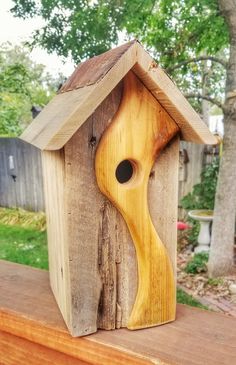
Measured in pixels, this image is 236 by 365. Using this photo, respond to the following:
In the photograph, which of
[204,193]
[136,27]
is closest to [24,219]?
[204,193]

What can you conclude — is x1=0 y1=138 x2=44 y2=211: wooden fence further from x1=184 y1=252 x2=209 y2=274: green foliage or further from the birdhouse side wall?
the birdhouse side wall

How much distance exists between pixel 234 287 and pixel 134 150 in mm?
3429

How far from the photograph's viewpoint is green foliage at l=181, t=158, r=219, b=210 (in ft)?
17.9

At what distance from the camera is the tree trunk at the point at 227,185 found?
372 centimetres

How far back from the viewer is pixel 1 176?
7559 mm

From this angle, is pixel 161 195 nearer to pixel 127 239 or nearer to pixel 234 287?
pixel 127 239

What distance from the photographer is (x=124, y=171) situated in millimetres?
759

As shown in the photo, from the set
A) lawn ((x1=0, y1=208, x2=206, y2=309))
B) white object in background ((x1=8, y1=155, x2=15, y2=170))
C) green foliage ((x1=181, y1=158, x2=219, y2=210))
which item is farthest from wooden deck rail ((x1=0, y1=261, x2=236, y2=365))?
white object in background ((x1=8, y1=155, x2=15, y2=170))

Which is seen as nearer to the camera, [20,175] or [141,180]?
[141,180]

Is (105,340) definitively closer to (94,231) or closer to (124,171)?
(94,231)

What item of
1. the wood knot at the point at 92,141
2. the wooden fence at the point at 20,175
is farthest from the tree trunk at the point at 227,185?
the wooden fence at the point at 20,175

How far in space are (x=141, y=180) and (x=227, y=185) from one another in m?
3.35

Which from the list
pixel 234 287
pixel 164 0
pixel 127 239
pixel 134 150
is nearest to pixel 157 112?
pixel 134 150

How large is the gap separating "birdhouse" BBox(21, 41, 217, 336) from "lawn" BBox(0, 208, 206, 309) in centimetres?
276
